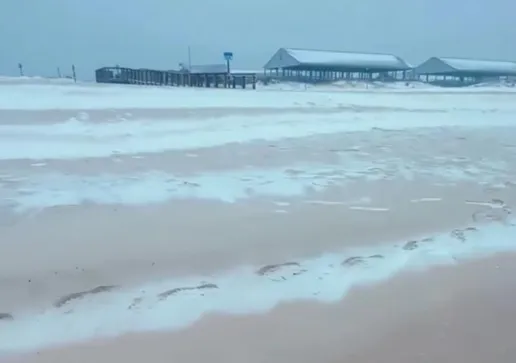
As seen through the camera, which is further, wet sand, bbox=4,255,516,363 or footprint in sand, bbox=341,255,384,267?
footprint in sand, bbox=341,255,384,267

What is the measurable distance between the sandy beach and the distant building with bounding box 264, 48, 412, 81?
1595 inches

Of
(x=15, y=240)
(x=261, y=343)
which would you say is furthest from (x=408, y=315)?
(x=15, y=240)

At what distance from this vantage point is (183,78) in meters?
27.9

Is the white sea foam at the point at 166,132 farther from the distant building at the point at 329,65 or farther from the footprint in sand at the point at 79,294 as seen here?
the distant building at the point at 329,65

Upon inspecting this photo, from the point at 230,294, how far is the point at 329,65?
47.4 metres

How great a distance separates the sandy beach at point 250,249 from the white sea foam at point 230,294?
2cm

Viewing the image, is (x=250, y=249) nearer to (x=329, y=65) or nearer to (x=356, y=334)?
(x=356, y=334)

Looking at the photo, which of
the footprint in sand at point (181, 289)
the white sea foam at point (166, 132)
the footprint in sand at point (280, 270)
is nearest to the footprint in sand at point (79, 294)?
the footprint in sand at point (181, 289)

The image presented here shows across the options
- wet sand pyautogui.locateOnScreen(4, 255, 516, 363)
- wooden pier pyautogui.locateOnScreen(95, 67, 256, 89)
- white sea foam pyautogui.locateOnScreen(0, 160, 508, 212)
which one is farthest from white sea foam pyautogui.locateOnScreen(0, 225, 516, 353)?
wooden pier pyautogui.locateOnScreen(95, 67, 256, 89)

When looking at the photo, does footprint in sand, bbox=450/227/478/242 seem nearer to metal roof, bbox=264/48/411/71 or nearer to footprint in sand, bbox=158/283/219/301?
footprint in sand, bbox=158/283/219/301

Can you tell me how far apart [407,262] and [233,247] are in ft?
5.07

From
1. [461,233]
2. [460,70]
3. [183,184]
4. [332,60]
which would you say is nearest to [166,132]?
[183,184]

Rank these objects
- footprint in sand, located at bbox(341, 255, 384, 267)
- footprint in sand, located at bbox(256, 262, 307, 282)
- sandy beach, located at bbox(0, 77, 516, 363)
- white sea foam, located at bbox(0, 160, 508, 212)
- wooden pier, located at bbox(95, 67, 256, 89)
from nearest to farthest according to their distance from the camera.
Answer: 1. sandy beach, located at bbox(0, 77, 516, 363)
2. footprint in sand, located at bbox(256, 262, 307, 282)
3. footprint in sand, located at bbox(341, 255, 384, 267)
4. white sea foam, located at bbox(0, 160, 508, 212)
5. wooden pier, located at bbox(95, 67, 256, 89)

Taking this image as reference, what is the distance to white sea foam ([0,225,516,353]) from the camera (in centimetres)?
345
